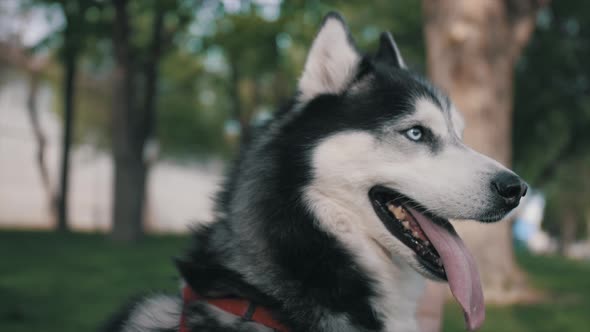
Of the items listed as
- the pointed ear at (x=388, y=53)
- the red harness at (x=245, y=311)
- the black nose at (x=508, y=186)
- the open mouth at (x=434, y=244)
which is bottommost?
the red harness at (x=245, y=311)

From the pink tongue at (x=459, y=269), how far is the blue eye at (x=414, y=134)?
35 cm

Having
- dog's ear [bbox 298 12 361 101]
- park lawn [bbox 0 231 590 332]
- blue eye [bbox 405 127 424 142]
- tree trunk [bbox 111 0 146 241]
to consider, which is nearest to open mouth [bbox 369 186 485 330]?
blue eye [bbox 405 127 424 142]

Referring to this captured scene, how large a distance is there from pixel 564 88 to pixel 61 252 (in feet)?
49.4

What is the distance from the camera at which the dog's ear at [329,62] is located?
9.93 ft

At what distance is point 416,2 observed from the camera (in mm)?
19859

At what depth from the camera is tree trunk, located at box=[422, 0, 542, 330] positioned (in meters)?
9.37

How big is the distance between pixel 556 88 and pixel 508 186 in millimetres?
18148

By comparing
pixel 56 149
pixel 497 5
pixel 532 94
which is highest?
pixel 497 5

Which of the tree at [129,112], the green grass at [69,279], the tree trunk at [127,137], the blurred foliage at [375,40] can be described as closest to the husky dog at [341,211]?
the green grass at [69,279]

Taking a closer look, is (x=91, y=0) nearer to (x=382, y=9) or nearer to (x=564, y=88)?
(x=382, y=9)

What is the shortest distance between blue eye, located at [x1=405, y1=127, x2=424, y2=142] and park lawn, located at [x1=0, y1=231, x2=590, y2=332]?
224 centimetres

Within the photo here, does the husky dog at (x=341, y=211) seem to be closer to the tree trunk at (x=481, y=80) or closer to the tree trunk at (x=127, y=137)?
the tree trunk at (x=481, y=80)

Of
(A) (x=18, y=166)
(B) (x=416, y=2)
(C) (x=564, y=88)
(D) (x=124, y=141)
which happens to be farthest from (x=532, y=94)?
(A) (x=18, y=166)

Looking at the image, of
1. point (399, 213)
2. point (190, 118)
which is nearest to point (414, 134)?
point (399, 213)
